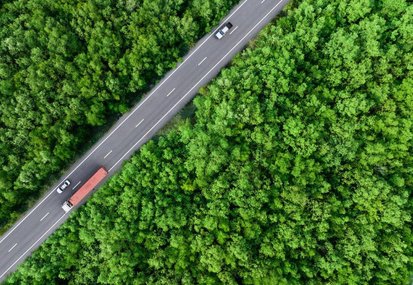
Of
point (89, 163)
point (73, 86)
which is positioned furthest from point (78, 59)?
point (89, 163)

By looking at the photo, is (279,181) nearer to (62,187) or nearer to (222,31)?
(222,31)

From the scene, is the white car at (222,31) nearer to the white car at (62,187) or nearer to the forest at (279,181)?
the forest at (279,181)

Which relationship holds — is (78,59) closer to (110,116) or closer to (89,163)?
(110,116)

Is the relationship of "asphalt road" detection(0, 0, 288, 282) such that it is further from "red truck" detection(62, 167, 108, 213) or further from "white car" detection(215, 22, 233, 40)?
"red truck" detection(62, 167, 108, 213)

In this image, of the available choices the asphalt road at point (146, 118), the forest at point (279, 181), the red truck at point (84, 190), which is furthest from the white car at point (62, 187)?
the forest at point (279, 181)

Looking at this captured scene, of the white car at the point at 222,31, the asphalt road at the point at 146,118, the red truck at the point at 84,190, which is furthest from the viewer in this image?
the white car at the point at 222,31

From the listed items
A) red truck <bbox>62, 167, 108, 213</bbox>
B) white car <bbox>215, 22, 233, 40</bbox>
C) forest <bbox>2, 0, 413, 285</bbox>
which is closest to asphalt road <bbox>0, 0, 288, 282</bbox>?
white car <bbox>215, 22, 233, 40</bbox>
